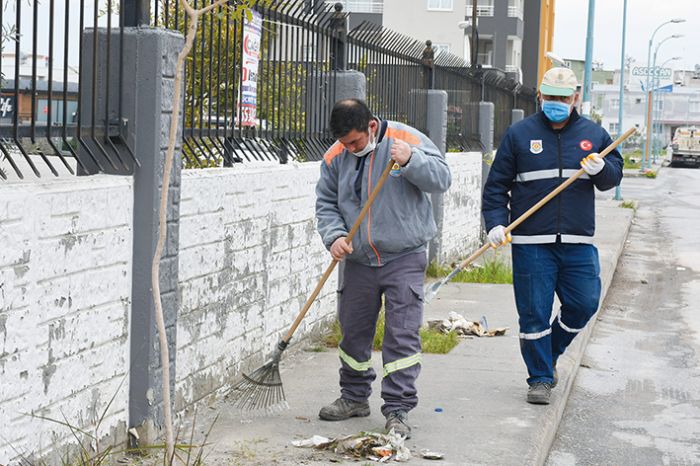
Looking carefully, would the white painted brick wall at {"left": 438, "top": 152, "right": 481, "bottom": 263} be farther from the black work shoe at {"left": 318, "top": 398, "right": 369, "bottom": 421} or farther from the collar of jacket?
the black work shoe at {"left": 318, "top": 398, "right": 369, "bottom": 421}

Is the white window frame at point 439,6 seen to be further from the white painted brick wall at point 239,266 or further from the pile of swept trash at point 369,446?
the pile of swept trash at point 369,446

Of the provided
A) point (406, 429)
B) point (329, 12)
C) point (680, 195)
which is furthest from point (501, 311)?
point (680, 195)

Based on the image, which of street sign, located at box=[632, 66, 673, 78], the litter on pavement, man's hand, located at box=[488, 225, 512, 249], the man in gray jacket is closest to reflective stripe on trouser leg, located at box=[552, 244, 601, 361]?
man's hand, located at box=[488, 225, 512, 249]

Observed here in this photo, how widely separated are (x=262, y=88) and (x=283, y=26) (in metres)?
0.50

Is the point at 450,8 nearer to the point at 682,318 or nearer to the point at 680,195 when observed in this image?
the point at 680,195

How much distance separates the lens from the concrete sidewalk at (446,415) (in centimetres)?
577

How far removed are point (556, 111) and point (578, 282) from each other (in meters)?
1.02

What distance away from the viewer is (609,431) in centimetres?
730

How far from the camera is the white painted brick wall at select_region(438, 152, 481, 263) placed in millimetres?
14453

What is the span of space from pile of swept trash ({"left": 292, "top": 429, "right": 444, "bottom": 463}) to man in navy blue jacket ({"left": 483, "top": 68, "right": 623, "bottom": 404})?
1549 millimetres

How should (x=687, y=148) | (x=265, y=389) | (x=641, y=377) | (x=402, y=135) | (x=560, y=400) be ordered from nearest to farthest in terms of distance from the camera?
(x=402, y=135) → (x=265, y=389) → (x=560, y=400) → (x=641, y=377) → (x=687, y=148)

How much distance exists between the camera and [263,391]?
21.0 feet

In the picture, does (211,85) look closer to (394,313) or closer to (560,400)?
(394,313)

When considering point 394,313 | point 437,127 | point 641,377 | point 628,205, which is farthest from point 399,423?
point 628,205
